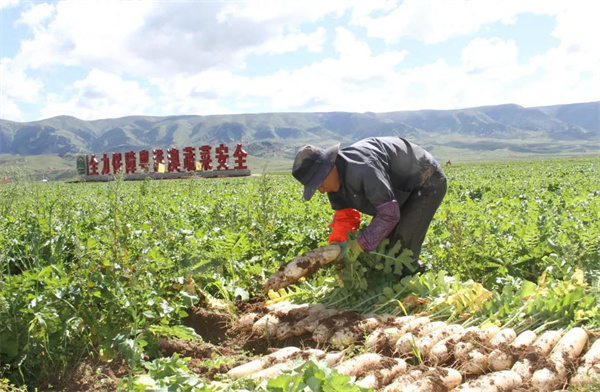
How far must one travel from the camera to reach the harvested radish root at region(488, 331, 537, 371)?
3.01 m

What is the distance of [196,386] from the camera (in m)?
2.71

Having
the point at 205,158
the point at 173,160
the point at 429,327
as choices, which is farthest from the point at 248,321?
the point at 173,160

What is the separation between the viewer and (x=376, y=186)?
3924mm

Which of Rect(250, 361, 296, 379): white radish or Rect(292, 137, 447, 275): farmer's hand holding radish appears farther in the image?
Rect(292, 137, 447, 275): farmer's hand holding radish

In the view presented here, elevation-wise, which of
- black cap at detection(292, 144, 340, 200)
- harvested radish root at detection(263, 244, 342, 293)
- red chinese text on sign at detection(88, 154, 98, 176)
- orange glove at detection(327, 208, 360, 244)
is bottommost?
red chinese text on sign at detection(88, 154, 98, 176)

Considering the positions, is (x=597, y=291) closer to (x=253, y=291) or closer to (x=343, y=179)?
(x=343, y=179)

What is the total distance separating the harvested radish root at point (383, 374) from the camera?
2.87m

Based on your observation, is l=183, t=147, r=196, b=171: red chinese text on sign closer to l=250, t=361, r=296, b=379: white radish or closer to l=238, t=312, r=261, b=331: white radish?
l=238, t=312, r=261, b=331: white radish

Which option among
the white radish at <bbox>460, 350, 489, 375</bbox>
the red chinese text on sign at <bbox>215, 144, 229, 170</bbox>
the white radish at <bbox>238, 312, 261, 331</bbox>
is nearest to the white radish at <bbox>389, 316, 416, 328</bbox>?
the white radish at <bbox>460, 350, 489, 375</bbox>

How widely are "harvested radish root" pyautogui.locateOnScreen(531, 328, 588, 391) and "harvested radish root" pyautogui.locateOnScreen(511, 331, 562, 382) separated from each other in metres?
0.04

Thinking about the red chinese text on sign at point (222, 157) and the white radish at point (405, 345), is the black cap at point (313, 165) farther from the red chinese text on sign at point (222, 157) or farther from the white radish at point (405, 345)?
the red chinese text on sign at point (222, 157)

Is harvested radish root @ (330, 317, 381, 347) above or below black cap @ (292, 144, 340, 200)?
below

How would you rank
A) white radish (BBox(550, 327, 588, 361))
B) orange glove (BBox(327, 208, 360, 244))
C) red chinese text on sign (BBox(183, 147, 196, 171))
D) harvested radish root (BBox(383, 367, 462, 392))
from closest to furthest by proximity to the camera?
harvested radish root (BBox(383, 367, 462, 392)) → white radish (BBox(550, 327, 588, 361)) → orange glove (BBox(327, 208, 360, 244)) → red chinese text on sign (BBox(183, 147, 196, 171))

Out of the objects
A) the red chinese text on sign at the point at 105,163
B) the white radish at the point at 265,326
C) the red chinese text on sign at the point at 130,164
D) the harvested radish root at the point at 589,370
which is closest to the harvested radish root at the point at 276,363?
the white radish at the point at 265,326
